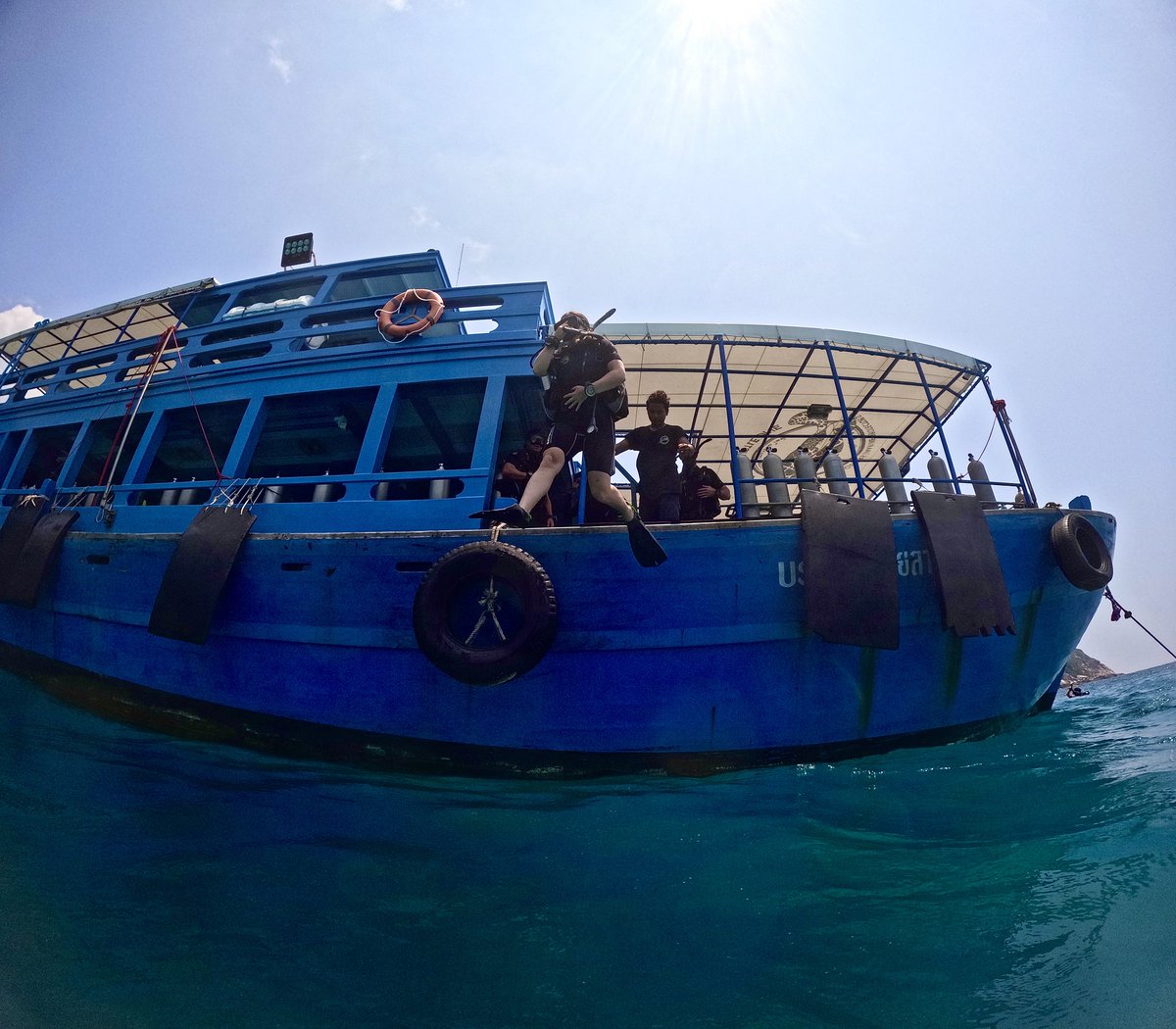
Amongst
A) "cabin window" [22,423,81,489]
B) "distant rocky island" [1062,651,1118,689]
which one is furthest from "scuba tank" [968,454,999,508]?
"distant rocky island" [1062,651,1118,689]

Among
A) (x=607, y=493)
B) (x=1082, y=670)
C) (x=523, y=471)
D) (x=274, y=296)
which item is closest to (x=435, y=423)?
(x=523, y=471)

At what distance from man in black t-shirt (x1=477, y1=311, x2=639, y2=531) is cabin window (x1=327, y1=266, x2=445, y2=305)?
3.45 metres

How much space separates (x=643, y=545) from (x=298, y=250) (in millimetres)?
7662

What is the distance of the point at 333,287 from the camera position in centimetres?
659

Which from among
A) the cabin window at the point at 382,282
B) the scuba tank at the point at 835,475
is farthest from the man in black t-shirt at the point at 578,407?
the cabin window at the point at 382,282

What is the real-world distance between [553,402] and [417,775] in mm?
2966

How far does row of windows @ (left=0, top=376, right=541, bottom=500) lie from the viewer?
5.90 m

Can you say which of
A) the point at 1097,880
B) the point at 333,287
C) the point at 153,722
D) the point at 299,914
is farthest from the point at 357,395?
the point at 1097,880

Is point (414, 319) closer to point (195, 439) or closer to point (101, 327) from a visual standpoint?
point (195, 439)

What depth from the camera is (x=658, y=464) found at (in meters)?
4.79

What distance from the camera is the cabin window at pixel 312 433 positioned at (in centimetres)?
629

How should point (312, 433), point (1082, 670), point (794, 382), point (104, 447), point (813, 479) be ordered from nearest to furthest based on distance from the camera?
point (813, 479) < point (794, 382) < point (312, 433) < point (104, 447) < point (1082, 670)

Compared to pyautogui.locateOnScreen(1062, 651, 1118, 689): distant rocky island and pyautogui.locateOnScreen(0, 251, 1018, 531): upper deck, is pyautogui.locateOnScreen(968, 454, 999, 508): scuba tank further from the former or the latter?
pyautogui.locateOnScreen(1062, 651, 1118, 689): distant rocky island

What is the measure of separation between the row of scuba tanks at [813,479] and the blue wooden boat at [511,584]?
0.04 metres
